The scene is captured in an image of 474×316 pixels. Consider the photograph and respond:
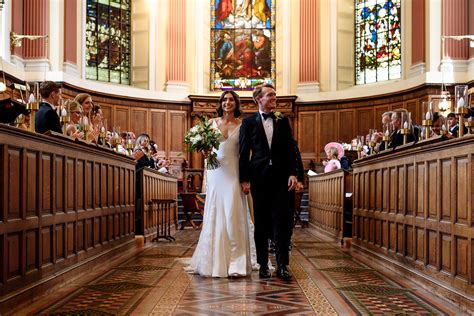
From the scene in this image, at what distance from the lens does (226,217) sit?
650 centimetres

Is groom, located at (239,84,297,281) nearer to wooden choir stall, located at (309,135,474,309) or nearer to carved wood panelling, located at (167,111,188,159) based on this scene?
wooden choir stall, located at (309,135,474,309)

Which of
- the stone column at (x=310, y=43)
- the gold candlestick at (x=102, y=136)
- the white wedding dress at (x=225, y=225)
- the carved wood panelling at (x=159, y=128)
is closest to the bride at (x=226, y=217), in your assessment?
the white wedding dress at (x=225, y=225)

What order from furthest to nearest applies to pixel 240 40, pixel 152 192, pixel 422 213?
pixel 240 40 < pixel 152 192 < pixel 422 213

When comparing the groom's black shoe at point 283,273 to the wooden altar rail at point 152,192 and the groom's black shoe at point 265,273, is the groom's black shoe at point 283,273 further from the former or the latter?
the wooden altar rail at point 152,192

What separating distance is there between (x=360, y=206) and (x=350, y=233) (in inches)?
65.0

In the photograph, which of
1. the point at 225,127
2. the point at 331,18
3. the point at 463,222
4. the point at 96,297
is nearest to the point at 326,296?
the point at 463,222

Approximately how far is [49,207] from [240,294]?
1.63 m

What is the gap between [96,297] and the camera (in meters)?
5.07

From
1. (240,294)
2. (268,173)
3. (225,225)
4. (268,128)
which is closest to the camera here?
(240,294)

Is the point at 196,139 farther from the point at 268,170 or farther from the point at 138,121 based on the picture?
the point at 138,121

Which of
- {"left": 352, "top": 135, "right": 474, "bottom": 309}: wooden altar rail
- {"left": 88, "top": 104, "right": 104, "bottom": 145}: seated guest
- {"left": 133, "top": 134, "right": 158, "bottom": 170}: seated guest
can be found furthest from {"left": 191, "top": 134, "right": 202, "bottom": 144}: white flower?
{"left": 133, "top": 134, "right": 158, "bottom": 170}: seated guest

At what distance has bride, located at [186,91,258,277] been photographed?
639 centimetres

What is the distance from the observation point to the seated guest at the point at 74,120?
270 inches

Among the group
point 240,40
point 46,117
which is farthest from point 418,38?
point 46,117
